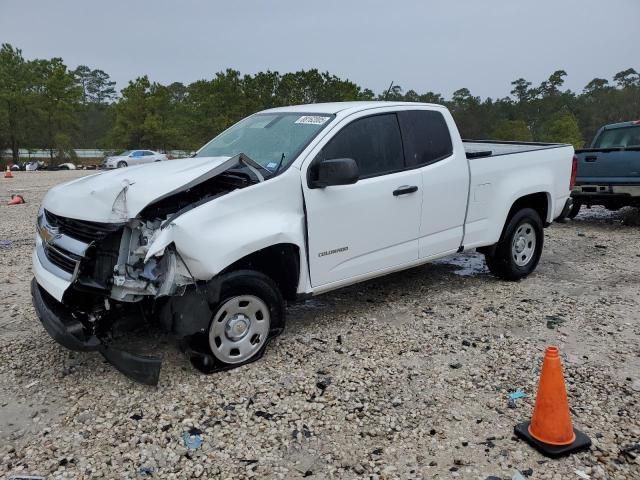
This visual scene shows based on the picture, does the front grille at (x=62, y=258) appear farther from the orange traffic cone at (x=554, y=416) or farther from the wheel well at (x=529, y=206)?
the wheel well at (x=529, y=206)

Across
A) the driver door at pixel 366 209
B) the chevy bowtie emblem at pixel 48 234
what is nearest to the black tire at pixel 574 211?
the driver door at pixel 366 209

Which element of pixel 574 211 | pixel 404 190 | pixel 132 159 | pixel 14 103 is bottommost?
pixel 132 159

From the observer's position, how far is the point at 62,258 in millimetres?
3752

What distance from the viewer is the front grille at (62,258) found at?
11.9 feet

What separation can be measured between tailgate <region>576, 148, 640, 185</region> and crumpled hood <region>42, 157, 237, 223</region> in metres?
7.65

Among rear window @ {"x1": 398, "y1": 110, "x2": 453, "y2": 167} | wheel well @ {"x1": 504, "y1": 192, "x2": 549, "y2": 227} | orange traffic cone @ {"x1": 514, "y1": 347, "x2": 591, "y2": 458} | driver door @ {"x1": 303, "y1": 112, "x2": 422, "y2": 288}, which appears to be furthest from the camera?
wheel well @ {"x1": 504, "y1": 192, "x2": 549, "y2": 227}

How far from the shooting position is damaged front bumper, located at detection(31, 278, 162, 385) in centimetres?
346

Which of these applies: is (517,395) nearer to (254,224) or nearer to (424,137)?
(254,224)

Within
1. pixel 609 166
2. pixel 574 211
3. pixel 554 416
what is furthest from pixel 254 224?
pixel 574 211

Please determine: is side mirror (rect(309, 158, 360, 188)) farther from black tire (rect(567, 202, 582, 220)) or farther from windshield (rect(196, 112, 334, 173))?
black tire (rect(567, 202, 582, 220))

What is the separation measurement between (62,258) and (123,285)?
2.12ft

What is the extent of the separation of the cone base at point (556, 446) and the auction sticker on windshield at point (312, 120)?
9.09ft

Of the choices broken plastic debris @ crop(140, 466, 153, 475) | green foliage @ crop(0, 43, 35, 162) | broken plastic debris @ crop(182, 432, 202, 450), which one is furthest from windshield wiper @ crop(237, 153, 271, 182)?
green foliage @ crop(0, 43, 35, 162)

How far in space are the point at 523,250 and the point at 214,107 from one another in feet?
150
